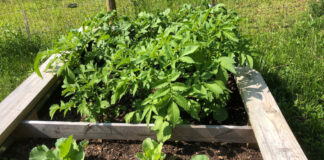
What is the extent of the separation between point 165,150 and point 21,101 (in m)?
1.28

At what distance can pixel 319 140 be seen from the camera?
2426 mm

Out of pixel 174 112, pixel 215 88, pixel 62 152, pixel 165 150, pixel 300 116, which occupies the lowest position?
pixel 300 116

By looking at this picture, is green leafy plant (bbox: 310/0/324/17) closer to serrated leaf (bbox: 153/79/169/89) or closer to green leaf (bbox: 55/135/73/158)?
serrated leaf (bbox: 153/79/169/89)

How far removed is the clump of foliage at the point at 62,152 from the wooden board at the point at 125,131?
0.67 ft

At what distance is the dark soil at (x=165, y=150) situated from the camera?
1.91 meters

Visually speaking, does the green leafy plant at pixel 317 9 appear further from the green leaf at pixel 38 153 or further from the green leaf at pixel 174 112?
the green leaf at pixel 38 153

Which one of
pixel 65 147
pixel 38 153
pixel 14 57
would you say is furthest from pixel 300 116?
pixel 14 57

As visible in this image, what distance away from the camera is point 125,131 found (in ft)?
6.66

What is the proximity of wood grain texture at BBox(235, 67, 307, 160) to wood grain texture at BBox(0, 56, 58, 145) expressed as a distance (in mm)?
1757

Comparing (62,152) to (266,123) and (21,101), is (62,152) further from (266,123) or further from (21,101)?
(266,123)

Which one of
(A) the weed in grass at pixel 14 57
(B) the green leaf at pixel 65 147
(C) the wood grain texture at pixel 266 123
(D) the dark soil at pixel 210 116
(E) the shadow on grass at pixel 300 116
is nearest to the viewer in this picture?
(C) the wood grain texture at pixel 266 123

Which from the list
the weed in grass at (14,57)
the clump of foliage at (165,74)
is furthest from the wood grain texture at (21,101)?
the weed in grass at (14,57)

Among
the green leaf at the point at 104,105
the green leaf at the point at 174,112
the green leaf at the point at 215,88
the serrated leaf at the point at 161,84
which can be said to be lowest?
the green leaf at the point at 104,105

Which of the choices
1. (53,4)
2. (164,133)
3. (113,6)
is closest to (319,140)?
(164,133)
